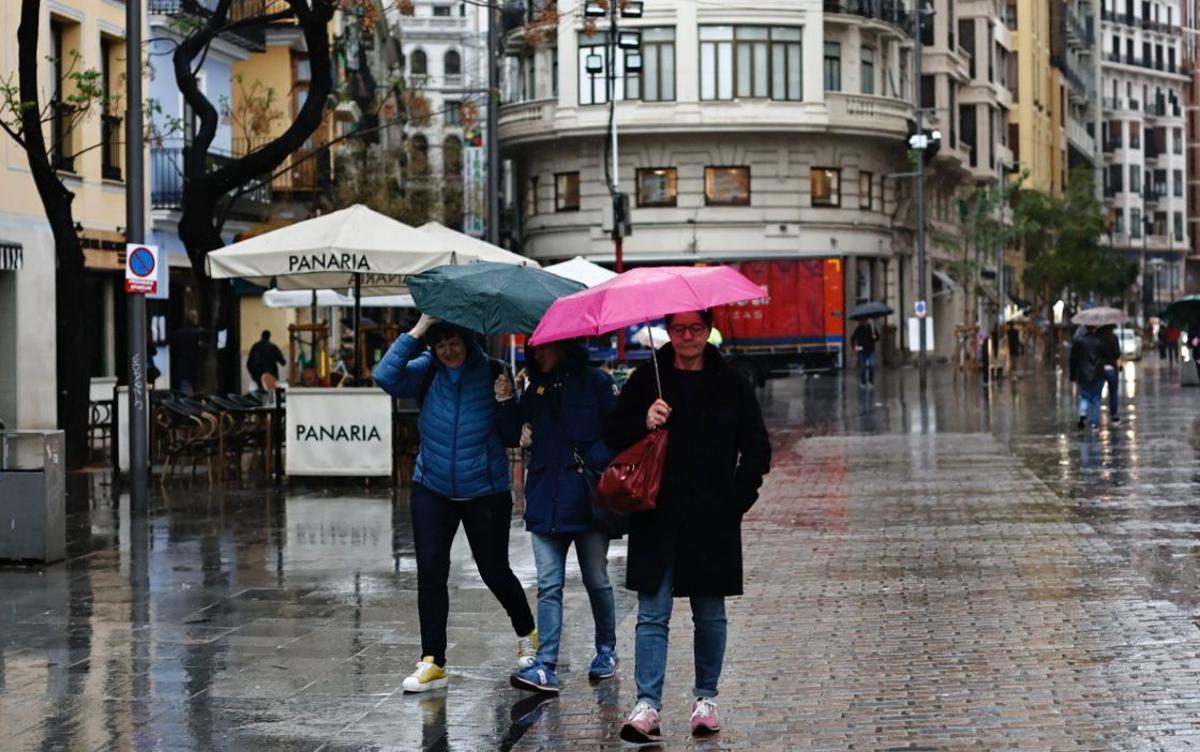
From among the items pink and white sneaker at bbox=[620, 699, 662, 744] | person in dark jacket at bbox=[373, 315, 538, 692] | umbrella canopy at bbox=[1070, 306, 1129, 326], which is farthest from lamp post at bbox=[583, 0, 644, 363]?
pink and white sneaker at bbox=[620, 699, 662, 744]

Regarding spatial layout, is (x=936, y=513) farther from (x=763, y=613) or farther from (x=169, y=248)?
(x=169, y=248)

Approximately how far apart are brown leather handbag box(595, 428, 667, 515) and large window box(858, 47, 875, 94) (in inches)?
2143

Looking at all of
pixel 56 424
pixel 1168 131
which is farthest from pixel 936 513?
pixel 1168 131

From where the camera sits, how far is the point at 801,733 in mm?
8000

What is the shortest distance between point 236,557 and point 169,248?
2492cm

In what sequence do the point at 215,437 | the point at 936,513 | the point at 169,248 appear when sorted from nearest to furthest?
the point at 936,513, the point at 215,437, the point at 169,248

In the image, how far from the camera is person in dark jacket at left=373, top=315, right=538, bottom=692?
9.22 meters

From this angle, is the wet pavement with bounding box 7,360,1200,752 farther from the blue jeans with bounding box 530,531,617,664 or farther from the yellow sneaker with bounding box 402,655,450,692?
the blue jeans with bounding box 530,531,617,664

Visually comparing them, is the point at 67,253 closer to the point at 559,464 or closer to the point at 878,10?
the point at 559,464

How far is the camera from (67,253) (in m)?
22.9

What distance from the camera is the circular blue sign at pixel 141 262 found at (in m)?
17.1

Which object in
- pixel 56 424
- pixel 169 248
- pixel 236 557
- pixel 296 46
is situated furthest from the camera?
pixel 296 46

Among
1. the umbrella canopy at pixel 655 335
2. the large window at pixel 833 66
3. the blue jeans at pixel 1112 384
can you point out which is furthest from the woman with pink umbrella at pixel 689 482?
the large window at pixel 833 66

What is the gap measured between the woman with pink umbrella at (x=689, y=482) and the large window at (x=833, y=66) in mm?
52533
